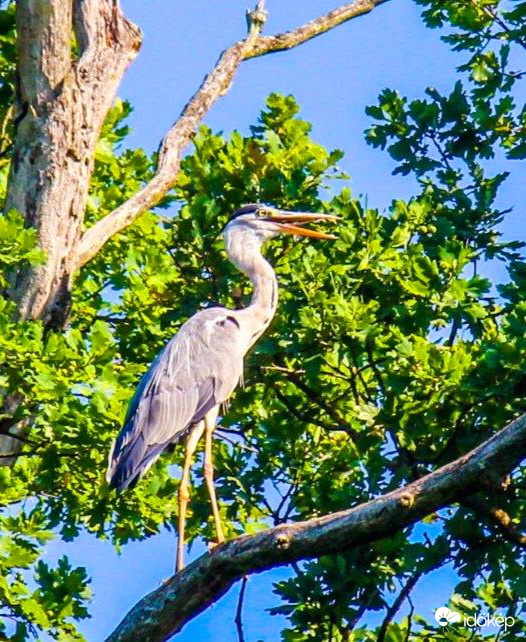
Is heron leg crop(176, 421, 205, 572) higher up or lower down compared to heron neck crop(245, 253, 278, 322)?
lower down

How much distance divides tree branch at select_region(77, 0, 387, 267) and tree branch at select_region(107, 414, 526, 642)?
127 inches

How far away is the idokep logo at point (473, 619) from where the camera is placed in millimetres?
7379

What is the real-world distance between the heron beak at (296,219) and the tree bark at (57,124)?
1.14 m

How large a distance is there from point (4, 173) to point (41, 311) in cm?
198

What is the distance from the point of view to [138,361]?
9023 millimetres

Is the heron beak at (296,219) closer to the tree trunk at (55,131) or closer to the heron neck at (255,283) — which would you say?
the heron neck at (255,283)

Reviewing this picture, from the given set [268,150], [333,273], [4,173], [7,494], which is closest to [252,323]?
[333,273]

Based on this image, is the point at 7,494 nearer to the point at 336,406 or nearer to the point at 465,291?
the point at 336,406

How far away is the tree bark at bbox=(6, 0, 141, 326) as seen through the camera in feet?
27.1

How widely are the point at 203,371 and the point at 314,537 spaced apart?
245cm

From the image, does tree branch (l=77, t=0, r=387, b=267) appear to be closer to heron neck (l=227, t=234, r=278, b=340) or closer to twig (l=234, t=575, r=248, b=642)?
heron neck (l=227, t=234, r=278, b=340)

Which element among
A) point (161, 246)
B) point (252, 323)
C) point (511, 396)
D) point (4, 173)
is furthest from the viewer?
point (4, 173)

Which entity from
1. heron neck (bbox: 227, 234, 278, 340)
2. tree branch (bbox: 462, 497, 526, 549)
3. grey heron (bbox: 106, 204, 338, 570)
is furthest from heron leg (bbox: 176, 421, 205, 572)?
tree branch (bbox: 462, 497, 526, 549)

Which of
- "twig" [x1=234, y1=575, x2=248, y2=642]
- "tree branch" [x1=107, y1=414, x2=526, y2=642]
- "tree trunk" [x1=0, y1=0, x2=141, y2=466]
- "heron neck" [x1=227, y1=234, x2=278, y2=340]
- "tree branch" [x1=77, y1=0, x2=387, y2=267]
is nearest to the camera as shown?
"tree branch" [x1=107, y1=414, x2=526, y2=642]
